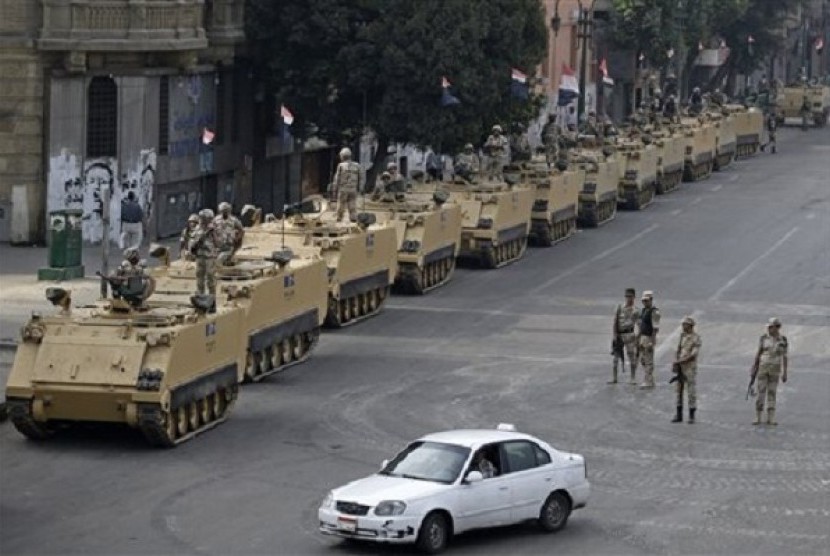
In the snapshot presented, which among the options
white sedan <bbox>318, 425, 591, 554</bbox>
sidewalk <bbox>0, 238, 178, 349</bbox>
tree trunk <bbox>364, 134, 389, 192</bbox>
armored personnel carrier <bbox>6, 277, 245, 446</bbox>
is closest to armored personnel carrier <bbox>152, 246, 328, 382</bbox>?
armored personnel carrier <bbox>6, 277, 245, 446</bbox>

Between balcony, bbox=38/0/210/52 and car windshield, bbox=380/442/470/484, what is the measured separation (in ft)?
94.9

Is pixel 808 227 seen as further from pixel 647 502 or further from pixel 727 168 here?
pixel 647 502

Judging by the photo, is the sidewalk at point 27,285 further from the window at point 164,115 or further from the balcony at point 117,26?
the balcony at point 117,26

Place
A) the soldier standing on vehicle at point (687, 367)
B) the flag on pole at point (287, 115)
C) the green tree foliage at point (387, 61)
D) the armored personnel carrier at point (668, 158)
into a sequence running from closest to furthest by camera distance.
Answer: the soldier standing on vehicle at point (687, 367) → the flag on pole at point (287, 115) → the green tree foliage at point (387, 61) → the armored personnel carrier at point (668, 158)

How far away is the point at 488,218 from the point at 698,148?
942 inches

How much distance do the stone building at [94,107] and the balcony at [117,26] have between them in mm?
22

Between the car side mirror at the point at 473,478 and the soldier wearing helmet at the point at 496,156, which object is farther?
the soldier wearing helmet at the point at 496,156

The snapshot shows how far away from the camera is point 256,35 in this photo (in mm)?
63438

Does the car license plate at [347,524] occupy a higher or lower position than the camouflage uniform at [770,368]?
lower

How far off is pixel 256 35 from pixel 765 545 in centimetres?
3657

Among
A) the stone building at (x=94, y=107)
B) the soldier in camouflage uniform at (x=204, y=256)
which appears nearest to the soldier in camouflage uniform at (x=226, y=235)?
the soldier in camouflage uniform at (x=204, y=256)

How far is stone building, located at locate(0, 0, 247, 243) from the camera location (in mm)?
56219

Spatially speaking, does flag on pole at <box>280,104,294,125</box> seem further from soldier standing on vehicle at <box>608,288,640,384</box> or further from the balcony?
soldier standing on vehicle at <box>608,288,640,384</box>

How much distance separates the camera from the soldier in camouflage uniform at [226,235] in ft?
131
